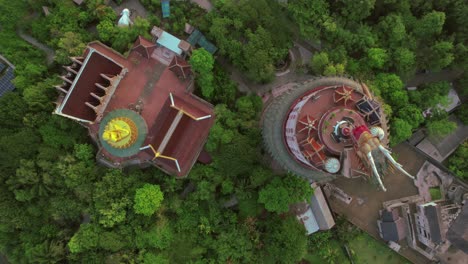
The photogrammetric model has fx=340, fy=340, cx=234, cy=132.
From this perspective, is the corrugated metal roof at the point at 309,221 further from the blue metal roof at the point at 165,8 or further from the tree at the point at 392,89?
the blue metal roof at the point at 165,8

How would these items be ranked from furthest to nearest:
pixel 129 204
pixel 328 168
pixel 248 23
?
pixel 248 23, pixel 129 204, pixel 328 168

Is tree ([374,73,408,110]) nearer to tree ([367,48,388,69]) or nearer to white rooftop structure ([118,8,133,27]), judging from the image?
tree ([367,48,388,69])

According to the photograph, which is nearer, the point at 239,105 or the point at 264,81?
the point at 239,105

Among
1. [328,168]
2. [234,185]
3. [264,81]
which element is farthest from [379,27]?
[234,185]

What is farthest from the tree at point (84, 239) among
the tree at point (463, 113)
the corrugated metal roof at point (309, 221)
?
the tree at point (463, 113)

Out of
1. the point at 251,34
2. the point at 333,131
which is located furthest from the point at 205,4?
the point at 333,131

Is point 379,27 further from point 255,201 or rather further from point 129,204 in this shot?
point 129,204

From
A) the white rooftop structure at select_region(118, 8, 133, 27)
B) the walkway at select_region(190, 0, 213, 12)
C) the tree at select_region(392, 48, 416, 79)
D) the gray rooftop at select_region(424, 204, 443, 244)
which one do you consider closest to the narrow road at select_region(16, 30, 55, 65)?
the white rooftop structure at select_region(118, 8, 133, 27)
